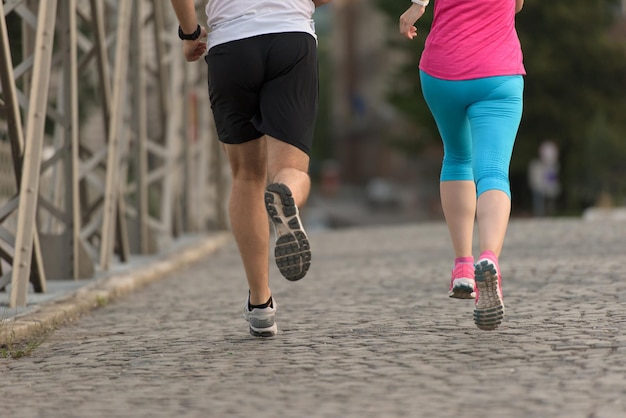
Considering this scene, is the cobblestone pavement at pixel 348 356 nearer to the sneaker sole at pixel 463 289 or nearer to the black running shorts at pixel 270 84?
the sneaker sole at pixel 463 289

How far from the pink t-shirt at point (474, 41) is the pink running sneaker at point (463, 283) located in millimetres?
869

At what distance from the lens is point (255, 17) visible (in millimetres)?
6016

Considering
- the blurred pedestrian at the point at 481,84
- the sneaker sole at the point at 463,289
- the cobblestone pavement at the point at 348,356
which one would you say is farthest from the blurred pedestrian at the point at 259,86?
the sneaker sole at the point at 463,289

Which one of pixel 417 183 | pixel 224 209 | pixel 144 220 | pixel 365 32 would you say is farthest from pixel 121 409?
pixel 365 32

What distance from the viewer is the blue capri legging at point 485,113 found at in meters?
6.21

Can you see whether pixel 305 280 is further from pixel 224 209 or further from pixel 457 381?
pixel 224 209

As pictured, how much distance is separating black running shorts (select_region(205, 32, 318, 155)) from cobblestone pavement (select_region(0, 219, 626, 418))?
0.92 meters

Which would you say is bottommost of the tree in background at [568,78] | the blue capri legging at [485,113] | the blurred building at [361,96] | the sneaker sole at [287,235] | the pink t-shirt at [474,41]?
the sneaker sole at [287,235]

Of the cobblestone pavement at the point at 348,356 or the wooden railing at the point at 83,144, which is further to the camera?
the wooden railing at the point at 83,144

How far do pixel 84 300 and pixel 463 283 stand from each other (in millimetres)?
2919

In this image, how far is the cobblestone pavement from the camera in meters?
4.68

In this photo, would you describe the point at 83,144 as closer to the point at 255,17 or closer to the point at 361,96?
the point at 255,17

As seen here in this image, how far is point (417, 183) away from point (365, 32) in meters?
27.6

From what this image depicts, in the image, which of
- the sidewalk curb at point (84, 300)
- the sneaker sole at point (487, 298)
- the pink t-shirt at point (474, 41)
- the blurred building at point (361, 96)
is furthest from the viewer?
the blurred building at point (361, 96)
